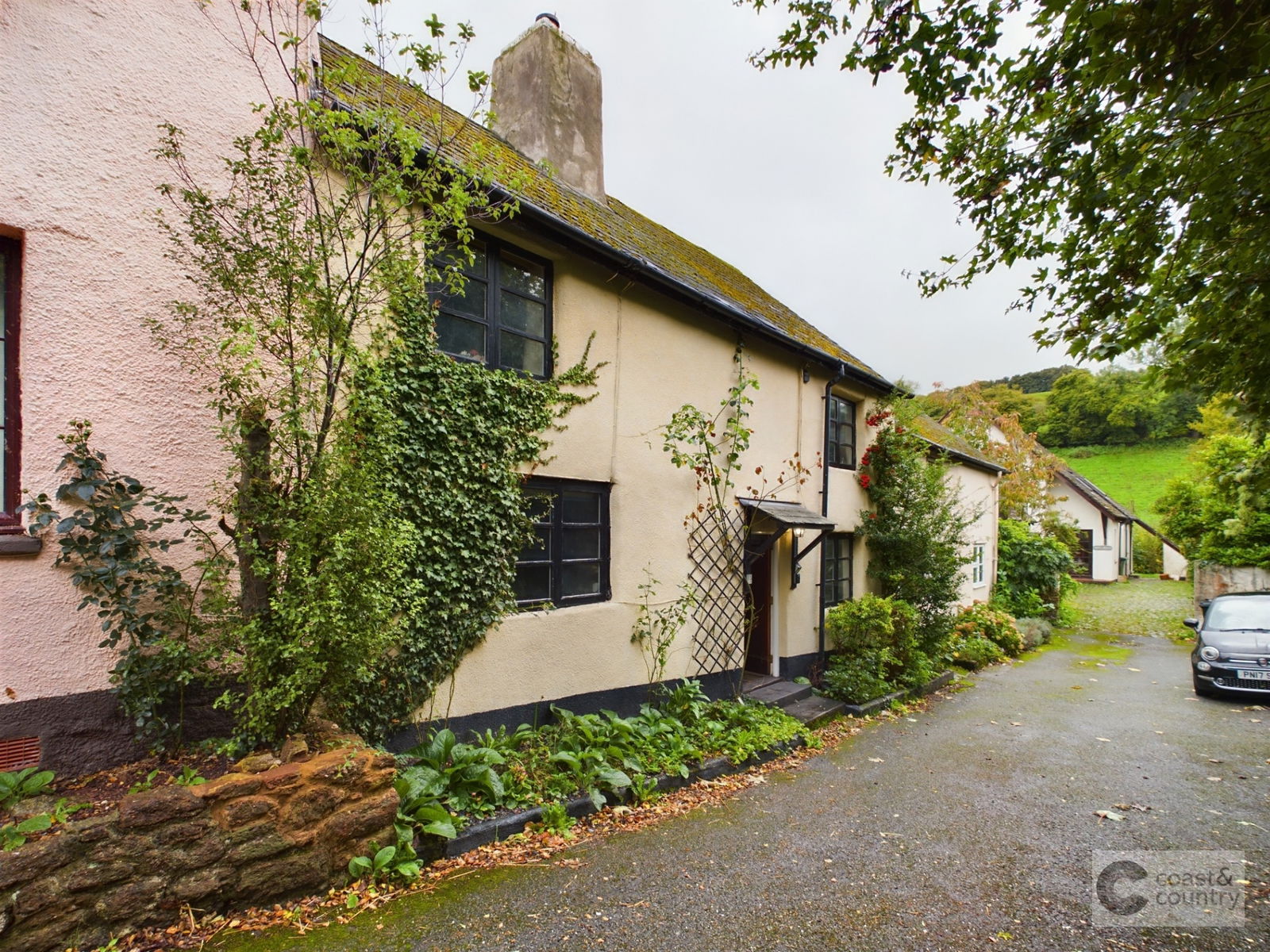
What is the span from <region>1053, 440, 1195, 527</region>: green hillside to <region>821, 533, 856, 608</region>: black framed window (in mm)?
36579

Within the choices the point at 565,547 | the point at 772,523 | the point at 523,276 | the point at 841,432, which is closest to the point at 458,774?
the point at 565,547

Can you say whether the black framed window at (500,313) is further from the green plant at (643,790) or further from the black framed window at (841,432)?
the black framed window at (841,432)

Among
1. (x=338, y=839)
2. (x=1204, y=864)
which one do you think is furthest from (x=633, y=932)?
(x=1204, y=864)

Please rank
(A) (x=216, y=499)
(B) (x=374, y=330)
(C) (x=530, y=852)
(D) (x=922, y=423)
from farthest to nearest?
(D) (x=922, y=423), (B) (x=374, y=330), (C) (x=530, y=852), (A) (x=216, y=499)

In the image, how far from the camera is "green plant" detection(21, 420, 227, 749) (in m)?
3.51

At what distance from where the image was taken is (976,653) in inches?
454

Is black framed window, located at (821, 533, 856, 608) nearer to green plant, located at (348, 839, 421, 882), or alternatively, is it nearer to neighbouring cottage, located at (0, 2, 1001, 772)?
neighbouring cottage, located at (0, 2, 1001, 772)

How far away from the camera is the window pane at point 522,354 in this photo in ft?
19.2

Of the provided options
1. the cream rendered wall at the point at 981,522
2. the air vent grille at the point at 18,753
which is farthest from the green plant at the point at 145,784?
the cream rendered wall at the point at 981,522

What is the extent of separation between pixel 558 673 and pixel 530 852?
76.7 inches

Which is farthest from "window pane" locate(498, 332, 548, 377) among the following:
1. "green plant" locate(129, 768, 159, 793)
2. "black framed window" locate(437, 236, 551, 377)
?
"green plant" locate(129, 768, 159, 793)

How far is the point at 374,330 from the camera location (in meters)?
4.51

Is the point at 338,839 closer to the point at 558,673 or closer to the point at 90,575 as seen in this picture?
the point at 90,575

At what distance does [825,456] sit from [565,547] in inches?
207
